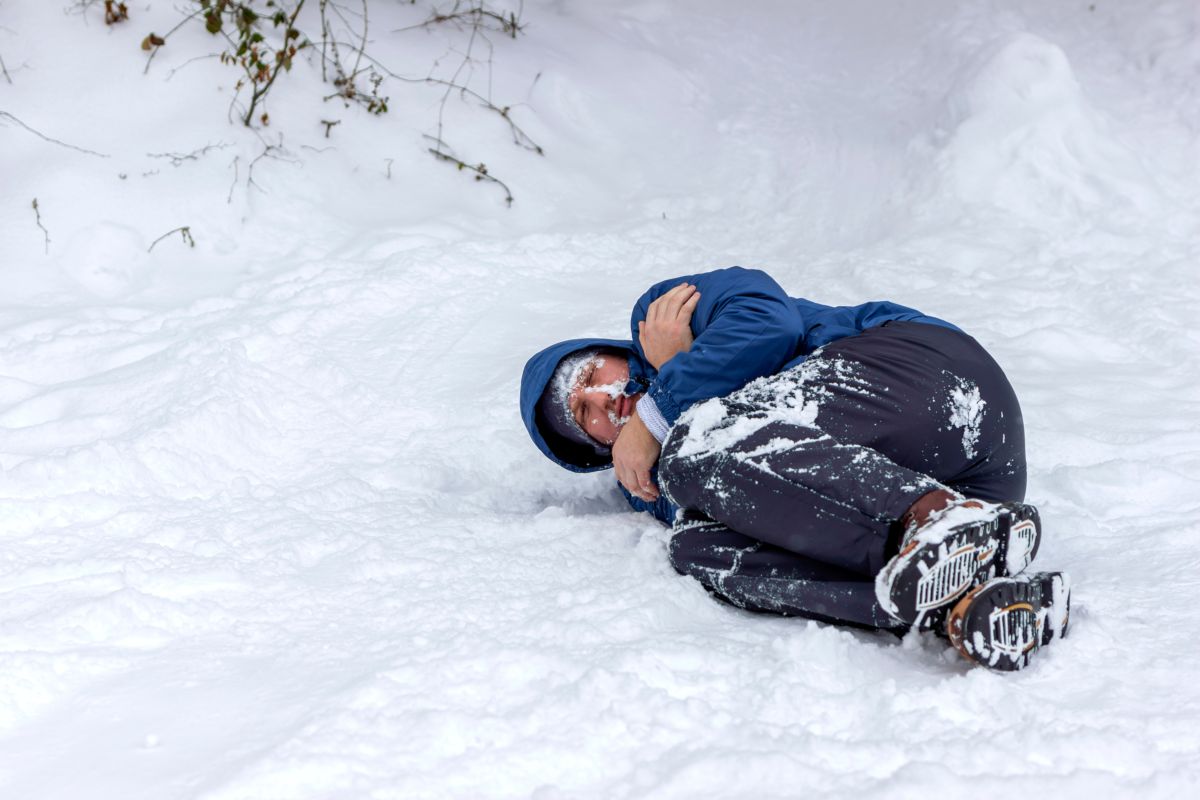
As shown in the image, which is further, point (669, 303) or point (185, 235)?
point (185, 235)

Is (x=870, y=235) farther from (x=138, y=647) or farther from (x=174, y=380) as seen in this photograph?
(x=138, y=647)

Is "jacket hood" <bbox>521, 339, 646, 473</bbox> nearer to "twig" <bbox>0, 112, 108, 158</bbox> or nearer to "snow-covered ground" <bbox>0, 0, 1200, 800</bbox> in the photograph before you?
"snow-covered ground" <bbox>0, 0, 1200, 800</bbox>

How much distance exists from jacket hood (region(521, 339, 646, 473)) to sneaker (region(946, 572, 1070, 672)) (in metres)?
0.96

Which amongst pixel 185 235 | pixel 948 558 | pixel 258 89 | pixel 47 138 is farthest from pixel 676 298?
pixel 47 138

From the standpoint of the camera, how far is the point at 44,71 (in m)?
3.78

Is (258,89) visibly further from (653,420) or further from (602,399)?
(653,420)

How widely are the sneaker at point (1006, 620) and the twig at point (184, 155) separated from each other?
3061mm

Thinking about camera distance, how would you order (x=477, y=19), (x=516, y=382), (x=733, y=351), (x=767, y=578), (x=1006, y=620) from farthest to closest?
1. (x=477, y=19)
2. (x=516, y=382)
3. (x=733, y=351)
4. (x=767, y=578)
5. (x=1006, y=620)

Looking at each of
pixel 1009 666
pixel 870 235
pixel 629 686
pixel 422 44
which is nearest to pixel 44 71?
pixel 422 44

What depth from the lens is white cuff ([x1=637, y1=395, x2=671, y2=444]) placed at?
7.13 feet

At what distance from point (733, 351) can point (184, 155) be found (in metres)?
2.46

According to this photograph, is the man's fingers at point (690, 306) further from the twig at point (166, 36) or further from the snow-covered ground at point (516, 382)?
the twig at point (166, 36)

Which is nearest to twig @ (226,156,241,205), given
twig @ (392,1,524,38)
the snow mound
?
twig @ (392,1,524,38)

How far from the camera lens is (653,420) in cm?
218
